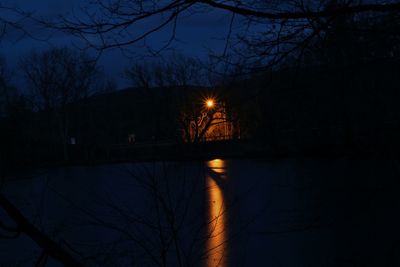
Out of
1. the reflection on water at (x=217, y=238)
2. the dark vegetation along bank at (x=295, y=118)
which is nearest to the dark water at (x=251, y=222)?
the reflection on water at (x=217, y=238)

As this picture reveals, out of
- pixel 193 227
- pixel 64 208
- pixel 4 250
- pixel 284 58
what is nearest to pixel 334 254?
pixel 193 227

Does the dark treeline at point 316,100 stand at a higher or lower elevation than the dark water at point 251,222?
higher

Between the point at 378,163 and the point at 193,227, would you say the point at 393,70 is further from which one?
the point at 193,227

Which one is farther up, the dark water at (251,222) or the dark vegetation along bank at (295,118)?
the dark vegetation along bank at (295,118)

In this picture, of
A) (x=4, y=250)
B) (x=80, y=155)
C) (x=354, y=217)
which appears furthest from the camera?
(x=80, y=155)

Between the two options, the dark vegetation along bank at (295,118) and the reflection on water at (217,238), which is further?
the reflection on water at (217,238)

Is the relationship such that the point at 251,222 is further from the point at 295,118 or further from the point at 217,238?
the point at 295,118

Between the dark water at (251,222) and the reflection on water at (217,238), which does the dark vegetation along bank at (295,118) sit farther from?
the reflection on water at (217,238)

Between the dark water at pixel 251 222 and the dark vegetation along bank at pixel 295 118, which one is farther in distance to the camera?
the dark water at pixel 251 222

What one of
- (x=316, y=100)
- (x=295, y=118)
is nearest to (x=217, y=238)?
(x=316, y=100)

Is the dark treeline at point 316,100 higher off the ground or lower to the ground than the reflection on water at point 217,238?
higher

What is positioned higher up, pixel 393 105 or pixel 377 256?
pixel 393 105

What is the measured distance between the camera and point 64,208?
1215 centimetres

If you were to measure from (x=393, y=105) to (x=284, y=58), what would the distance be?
429 centimetres
